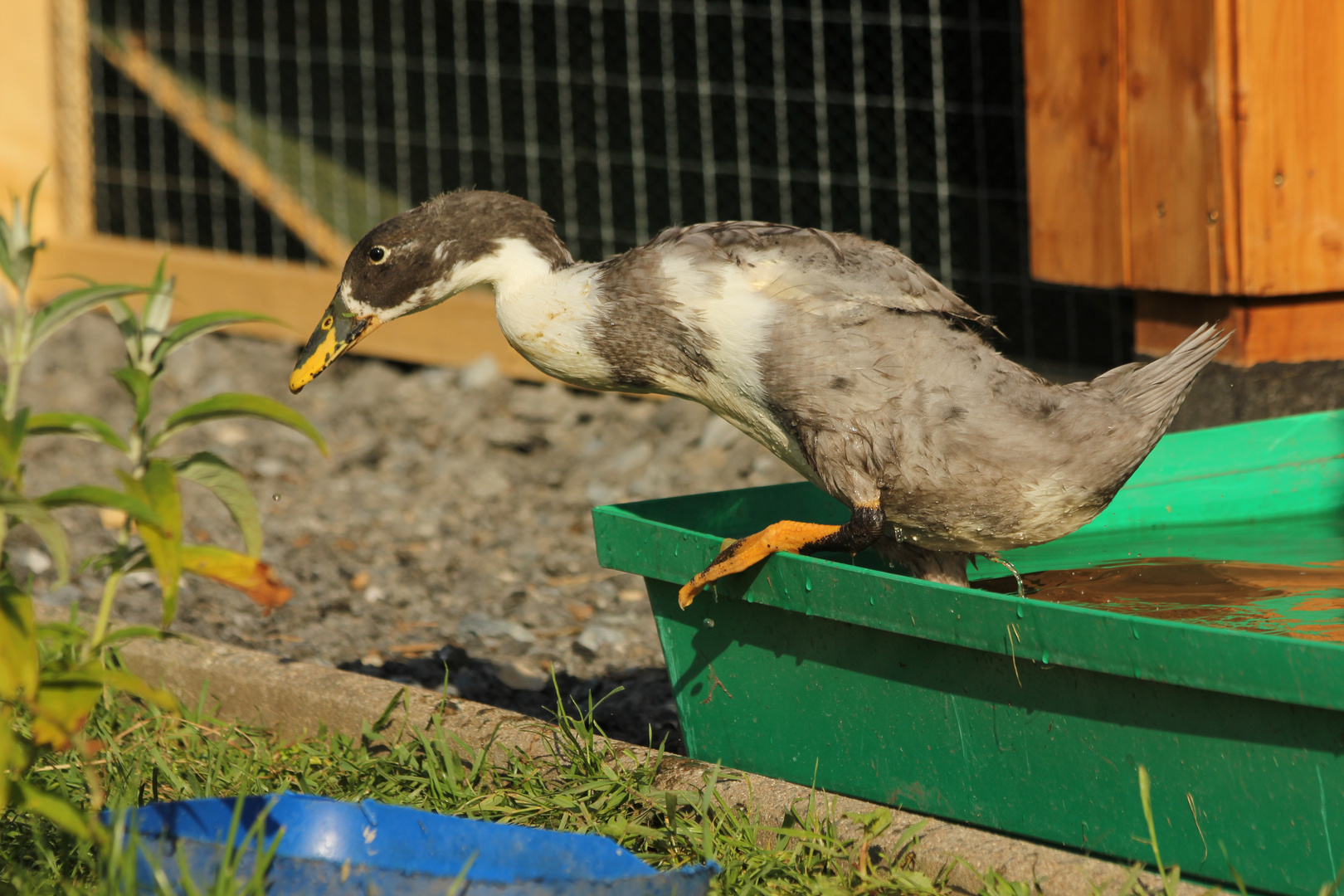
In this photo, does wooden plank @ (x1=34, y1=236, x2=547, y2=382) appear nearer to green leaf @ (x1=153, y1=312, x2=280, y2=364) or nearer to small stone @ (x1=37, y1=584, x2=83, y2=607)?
small stone @ (x1=37, y1=584, x2=83, y2=607)

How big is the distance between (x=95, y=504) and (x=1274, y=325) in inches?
118

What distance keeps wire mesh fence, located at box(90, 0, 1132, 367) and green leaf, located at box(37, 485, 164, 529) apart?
3499 mm

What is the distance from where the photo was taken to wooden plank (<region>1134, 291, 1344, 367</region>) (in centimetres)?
354

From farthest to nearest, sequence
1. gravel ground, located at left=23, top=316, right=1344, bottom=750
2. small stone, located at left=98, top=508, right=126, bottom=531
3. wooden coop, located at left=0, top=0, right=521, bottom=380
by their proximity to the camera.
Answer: wooden coop, located at left=0, top=0, right=521, bottom=380
small stone, located at left=98, top=508, right=126, bottom=531
gravel ground, located at left=23, top=316, right=1344, bottom=750

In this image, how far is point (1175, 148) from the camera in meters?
3.53

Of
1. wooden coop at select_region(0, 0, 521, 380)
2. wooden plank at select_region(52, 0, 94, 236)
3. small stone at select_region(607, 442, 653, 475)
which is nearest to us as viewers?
small stone at select_region(607, 442, 653, 475)

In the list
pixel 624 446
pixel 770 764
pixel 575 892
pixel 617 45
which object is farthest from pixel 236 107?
pixel 575 892

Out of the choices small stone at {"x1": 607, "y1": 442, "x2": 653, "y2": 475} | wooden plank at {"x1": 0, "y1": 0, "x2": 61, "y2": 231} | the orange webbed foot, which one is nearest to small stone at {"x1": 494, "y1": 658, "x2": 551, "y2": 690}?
the orange webbed foot

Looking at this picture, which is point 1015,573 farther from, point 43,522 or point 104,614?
point 43,522

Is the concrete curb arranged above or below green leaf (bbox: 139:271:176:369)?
below

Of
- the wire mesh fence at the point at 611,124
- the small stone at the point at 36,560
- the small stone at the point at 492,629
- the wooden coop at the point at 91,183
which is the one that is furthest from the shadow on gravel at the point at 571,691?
the wooden coop at the point at 91,183

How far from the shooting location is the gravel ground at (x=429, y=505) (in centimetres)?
325

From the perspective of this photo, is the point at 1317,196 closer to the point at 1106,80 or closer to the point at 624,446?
the point at 1106,80

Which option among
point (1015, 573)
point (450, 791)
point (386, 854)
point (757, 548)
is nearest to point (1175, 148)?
point (1015, 573)
